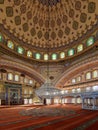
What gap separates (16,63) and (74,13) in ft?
28.1

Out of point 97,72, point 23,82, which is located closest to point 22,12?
point 23,82

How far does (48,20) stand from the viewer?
18688 mm

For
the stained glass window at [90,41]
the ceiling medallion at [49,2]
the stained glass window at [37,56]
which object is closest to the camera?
the stained glass window at [90,41]

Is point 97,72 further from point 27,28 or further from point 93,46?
point 27,28

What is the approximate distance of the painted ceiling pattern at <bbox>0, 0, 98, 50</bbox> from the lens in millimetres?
15781

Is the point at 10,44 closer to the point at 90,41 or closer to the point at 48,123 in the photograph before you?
the point at 90,41

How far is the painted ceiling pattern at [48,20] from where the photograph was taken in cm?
1578

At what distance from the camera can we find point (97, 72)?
16312 mm

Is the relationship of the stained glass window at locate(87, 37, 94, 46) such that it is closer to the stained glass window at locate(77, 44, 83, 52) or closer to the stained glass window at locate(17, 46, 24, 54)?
the stained glass window at locate(77, 44, 83, 52)

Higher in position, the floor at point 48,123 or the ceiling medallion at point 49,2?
the ceiling medallion at point 49,2

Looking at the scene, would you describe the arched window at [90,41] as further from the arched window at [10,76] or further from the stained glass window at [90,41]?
the arched window at [10,76]

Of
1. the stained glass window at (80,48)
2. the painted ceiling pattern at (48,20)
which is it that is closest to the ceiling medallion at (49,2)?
the painted ceiling pattern at (48,20)

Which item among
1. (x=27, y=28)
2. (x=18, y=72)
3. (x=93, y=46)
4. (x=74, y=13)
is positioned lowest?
(x=18, y=72)

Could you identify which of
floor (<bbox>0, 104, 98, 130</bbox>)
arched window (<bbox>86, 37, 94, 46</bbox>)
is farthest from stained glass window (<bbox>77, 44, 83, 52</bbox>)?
floor (<bbox>0, 104, 98, 130</bbox>)
